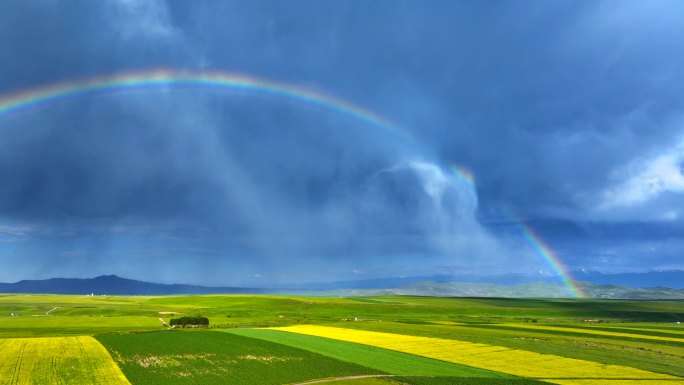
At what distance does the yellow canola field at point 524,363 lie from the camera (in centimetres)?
4675

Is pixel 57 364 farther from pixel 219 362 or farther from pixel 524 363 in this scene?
pixel 524 363

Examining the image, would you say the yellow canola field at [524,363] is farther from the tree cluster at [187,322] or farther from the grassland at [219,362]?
the tree cluster at [187,322]

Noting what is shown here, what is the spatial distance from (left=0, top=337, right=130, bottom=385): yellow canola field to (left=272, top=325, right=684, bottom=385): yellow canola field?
39.0 metres

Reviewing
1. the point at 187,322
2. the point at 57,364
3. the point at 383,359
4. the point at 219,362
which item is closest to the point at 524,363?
the point at 383,359

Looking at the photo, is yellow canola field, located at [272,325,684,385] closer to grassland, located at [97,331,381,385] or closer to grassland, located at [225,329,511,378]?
grassland, located at [225,329,511,378]

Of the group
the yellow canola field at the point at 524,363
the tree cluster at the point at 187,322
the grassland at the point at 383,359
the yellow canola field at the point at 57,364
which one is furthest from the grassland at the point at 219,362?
the tree cluster at the point at 187,322

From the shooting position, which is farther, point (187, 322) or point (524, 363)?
point (187, 322)

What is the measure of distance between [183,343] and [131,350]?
1044cm

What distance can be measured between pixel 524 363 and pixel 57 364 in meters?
55.7

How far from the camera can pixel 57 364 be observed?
5384cm

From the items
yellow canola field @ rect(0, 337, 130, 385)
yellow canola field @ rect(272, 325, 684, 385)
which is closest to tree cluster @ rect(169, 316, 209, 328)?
yellow canola field @ rect(0, 337, 130, 385)

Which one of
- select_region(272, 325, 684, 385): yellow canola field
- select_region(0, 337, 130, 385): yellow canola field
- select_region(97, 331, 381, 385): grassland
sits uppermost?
select_region(0, 337, 130, 385): yellow canola field

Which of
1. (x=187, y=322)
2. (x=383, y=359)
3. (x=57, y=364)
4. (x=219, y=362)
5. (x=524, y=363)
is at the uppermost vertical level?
(x=57, y=364)

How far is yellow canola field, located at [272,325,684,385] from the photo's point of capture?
4675 centimetres
